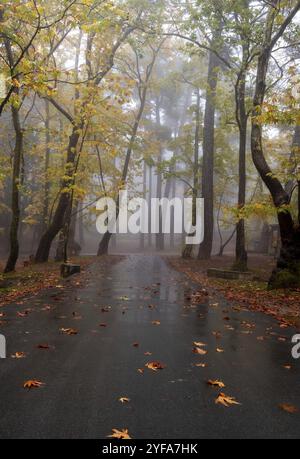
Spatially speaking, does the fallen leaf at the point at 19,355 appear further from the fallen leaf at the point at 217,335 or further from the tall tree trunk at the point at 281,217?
the tall tree trunk at the point at 281,217

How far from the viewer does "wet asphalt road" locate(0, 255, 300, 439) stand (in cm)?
371

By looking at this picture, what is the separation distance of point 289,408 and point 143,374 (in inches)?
69.5

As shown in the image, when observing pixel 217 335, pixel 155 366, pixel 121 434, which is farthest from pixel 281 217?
pixel 121 434

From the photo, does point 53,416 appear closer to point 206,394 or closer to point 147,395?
point 147,395

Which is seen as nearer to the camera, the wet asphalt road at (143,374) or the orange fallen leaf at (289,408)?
the wet asphalt road at (143,374)

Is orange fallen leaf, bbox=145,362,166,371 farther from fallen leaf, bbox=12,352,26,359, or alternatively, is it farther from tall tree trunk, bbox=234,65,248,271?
tall tree trunk, bbox=234,65,248,271

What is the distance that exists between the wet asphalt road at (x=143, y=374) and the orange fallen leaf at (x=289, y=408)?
0.07 meters

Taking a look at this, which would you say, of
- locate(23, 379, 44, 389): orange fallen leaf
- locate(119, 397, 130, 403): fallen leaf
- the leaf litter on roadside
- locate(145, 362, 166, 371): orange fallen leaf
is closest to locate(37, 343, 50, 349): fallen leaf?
the leaf litter on roadside

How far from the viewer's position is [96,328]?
7250mm

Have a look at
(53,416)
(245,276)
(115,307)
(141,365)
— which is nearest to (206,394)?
(141,365)

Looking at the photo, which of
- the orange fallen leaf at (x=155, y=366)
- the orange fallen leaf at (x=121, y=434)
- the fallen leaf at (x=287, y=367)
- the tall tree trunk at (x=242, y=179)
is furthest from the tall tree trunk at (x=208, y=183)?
the orange fallen leaf at (x=121, y=434)

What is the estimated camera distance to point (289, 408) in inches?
164

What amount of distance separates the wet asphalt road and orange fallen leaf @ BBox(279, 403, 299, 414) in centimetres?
7

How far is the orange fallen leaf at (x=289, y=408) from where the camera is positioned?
4.09m
